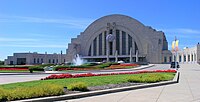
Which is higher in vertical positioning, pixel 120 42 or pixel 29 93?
pixel 120 42

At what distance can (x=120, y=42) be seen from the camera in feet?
328

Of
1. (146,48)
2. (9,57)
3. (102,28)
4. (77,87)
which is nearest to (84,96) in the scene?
(77,87)

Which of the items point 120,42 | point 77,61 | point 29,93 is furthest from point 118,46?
point 29,93

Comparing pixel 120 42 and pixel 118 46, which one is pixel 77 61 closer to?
pixel 118 46

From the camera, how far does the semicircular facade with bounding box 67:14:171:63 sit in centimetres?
9412

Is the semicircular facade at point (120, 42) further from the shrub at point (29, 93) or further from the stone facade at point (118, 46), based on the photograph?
the shrub at point (29, 93)

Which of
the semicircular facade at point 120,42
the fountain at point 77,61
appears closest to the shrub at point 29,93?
the fountain at point 77,61

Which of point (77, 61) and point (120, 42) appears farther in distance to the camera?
point (120, 42)

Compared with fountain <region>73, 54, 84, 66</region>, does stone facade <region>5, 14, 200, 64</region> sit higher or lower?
higher

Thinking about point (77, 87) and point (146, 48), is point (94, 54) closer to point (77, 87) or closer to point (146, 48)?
point (146, 48)

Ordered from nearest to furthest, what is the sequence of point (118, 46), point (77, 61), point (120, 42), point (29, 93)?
point (29, 93), point (77, 61), point (120, 42), point (118, 46)

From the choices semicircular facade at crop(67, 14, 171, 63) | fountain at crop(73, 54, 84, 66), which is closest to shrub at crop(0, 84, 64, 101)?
fountain at crop(73, 54, 84, 66)

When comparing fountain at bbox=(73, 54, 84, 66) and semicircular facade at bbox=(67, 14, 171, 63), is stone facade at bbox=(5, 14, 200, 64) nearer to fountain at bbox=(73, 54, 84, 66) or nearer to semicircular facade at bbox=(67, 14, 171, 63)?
semicircular facade at bbox=(67, 14, 171, 63)

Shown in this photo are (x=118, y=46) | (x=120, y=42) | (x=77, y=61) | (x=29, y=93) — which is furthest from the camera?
(x=118, y=46)
